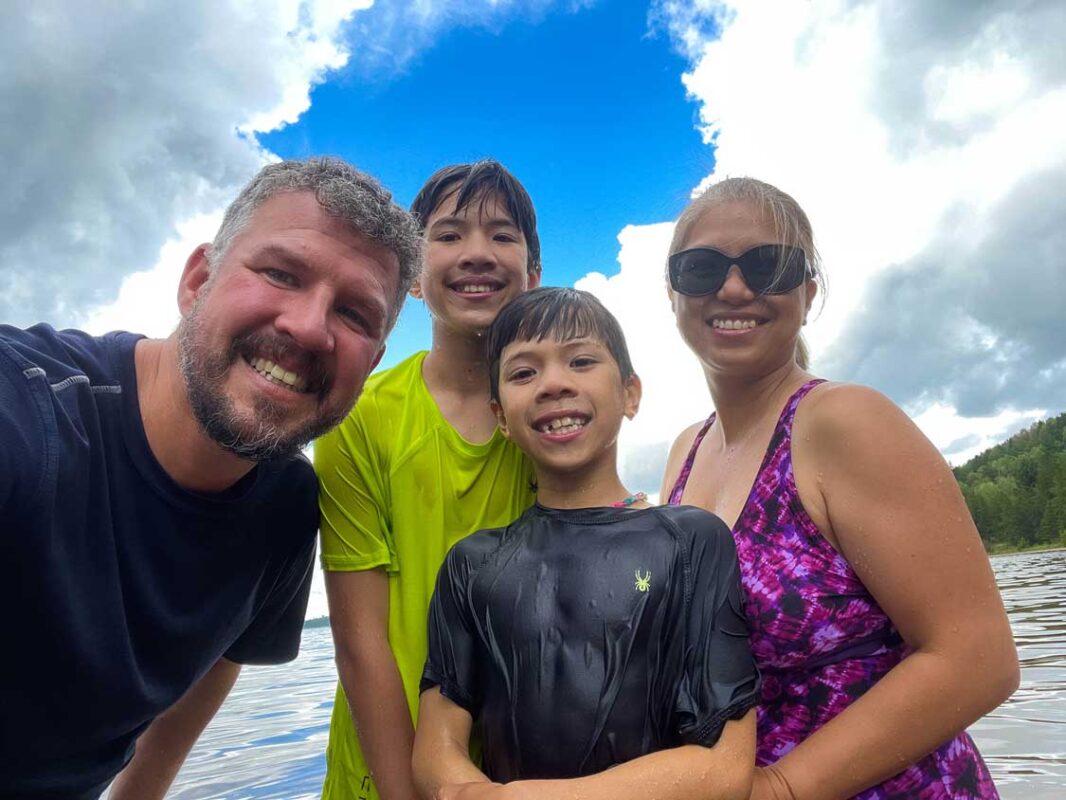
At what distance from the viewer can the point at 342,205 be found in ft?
8.49

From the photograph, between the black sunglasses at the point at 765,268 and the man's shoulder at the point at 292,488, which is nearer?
the black sunglasses at the point at 765,268


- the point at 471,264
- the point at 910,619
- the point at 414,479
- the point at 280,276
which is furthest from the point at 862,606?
the point at 280,276

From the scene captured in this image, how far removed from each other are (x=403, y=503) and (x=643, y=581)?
966mm

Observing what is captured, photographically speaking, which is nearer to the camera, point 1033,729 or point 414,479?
point 414,479

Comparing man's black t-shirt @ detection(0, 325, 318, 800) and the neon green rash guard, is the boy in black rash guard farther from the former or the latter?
man's black t-shirt @ detection(0, 325, 318, 800)

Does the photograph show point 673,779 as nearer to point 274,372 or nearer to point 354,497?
point 354,497

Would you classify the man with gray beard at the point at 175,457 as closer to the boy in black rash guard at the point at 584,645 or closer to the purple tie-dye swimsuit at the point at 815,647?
A: the boy in black rash guard at the point at 584,645

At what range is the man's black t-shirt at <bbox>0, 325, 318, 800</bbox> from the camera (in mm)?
2076

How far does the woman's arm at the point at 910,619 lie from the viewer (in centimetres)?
184

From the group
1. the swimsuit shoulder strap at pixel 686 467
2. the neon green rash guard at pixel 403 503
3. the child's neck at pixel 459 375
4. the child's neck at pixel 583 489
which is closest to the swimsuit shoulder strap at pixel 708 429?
the swimsuit shoulder strap at pixel 686 467

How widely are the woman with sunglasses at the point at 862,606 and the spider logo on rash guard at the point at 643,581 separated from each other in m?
0.32

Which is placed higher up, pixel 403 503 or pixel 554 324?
pixel 554 324

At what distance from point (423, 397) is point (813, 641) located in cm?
164

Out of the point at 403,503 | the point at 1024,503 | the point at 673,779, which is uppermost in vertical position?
the point at 403,503
